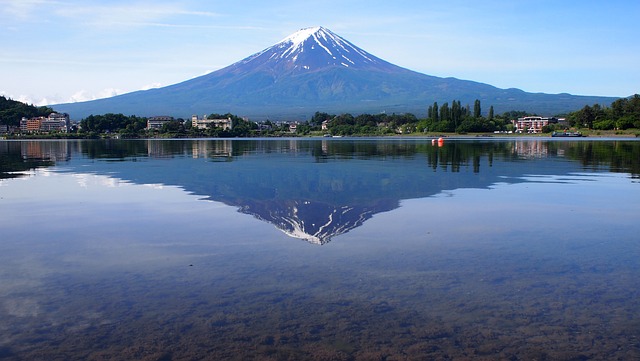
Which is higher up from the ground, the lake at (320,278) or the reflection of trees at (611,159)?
the reflection of trees at (611,159)

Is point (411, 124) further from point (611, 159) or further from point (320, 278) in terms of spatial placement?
point (320, 278)

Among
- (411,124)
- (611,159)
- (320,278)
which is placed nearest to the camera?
(320,278)

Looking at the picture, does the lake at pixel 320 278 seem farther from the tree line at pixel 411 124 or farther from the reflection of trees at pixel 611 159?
the tree line at pixel 411 124

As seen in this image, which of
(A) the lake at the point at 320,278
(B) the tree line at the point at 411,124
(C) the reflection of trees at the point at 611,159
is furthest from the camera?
(B) the tree line at the point at 411,124

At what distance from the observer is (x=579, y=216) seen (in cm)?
1361

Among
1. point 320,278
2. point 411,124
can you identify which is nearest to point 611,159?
point 320,278

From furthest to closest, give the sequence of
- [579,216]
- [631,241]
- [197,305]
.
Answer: [579,216] < [631,241] < [197,305]

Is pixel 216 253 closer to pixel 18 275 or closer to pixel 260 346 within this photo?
pixel 18 275

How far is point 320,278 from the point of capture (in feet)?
26.8

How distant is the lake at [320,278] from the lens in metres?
5.93

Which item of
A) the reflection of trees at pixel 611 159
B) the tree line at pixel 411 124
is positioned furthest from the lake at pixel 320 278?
the tree line at pixel 411 124

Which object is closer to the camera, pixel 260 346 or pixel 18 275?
pixel 260 346

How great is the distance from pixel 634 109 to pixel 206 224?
141 metres

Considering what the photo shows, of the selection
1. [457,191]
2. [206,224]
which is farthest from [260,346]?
[457,191]
